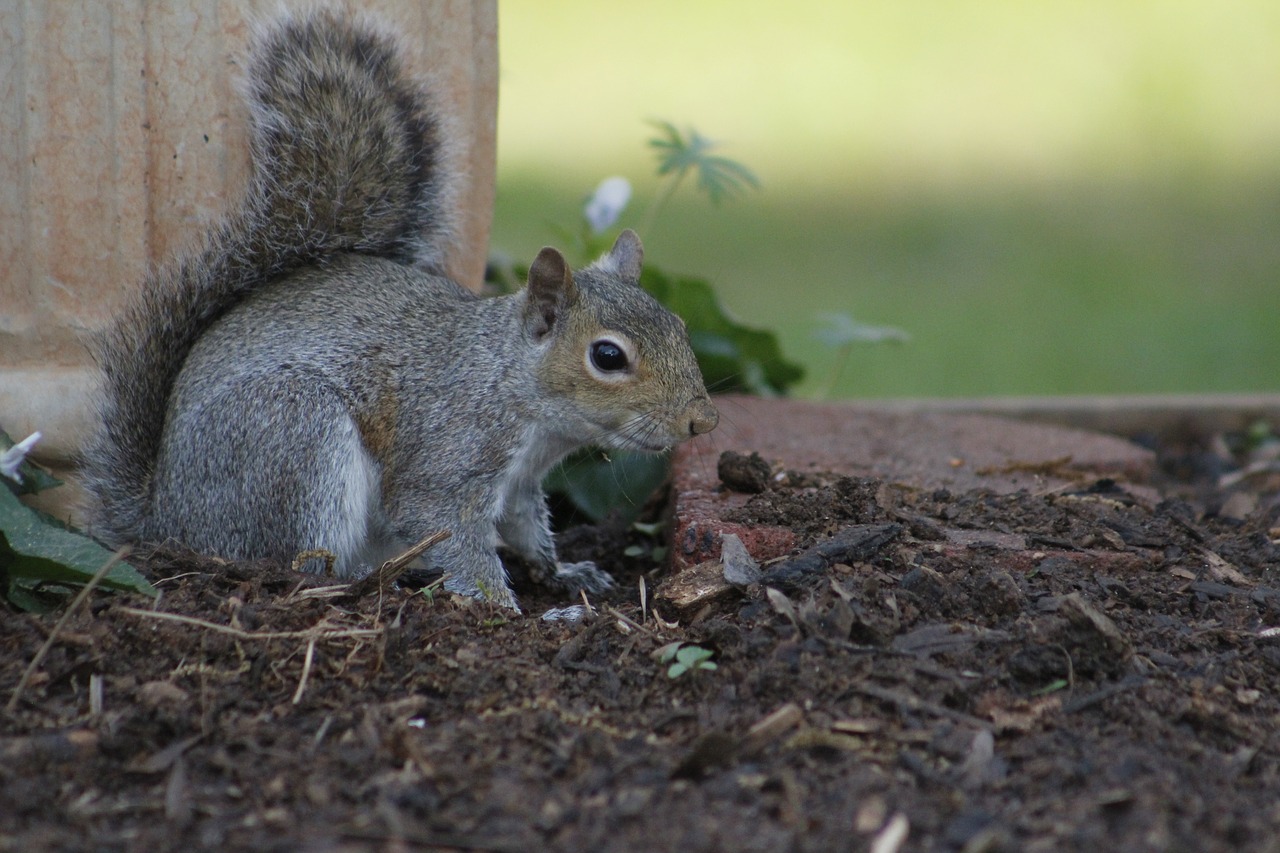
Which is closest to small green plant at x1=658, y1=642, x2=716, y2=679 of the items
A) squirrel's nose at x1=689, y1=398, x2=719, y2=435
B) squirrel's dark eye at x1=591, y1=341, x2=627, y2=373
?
squirrel's nose at x1=689, y1=398, x2=719, y2=435

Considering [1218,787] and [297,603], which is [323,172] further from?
[1218,787]

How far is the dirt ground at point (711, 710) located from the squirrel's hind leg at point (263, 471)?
22cm

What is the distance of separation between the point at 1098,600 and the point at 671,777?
896mm

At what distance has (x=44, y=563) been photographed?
6.66ft

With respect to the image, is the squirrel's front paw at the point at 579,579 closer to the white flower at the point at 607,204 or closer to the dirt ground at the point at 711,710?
the dirt ground at the point at 711,710

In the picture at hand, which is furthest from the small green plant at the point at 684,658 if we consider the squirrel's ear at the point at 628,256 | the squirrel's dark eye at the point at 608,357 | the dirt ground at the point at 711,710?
the squirrel's ear at the point at 628,256

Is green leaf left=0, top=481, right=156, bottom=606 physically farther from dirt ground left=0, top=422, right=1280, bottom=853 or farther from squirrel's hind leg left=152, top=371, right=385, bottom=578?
squirrel's hind leg left=152, top=371, right=385, bottom=578

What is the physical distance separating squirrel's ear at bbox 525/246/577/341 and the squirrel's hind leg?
1.37ft

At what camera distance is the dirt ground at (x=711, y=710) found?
1.46 meters

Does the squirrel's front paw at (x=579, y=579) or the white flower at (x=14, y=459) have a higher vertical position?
the white flower at (x=14, y=459)

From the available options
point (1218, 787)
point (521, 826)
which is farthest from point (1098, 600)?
point (521, 826)

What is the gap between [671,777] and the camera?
156 cm

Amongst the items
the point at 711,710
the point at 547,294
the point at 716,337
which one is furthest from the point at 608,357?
the point at 716,337

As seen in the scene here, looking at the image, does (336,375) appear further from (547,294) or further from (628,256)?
(628,256)
